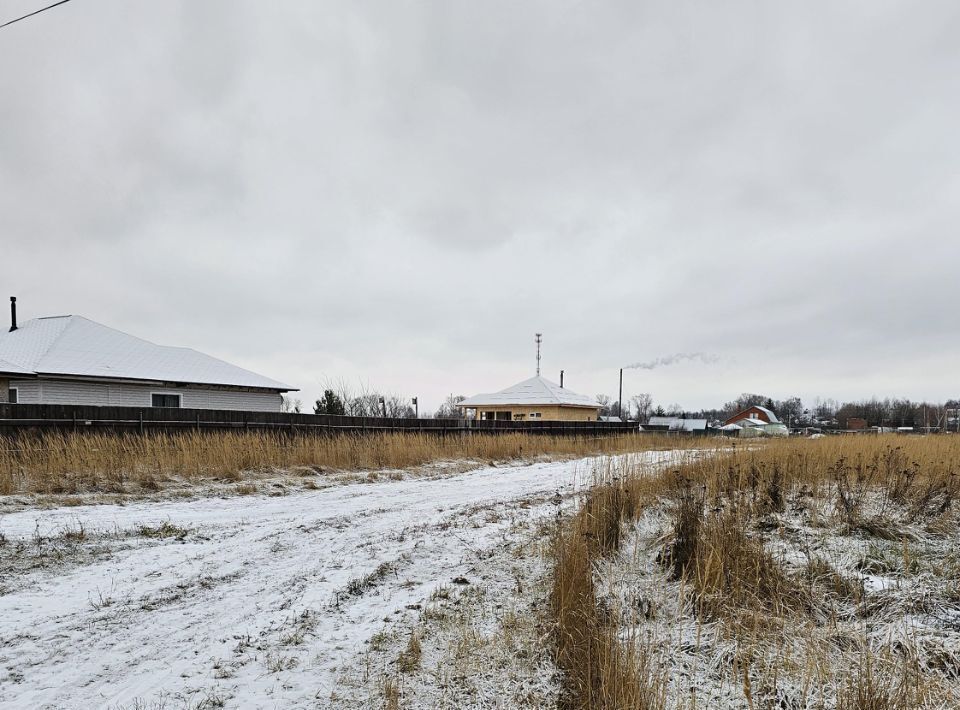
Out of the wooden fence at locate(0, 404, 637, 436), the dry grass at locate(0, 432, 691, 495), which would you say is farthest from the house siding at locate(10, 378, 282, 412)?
the dry grass at locate(0, 432, 691, 495)

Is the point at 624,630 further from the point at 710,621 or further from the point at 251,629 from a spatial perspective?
the point at 251,629

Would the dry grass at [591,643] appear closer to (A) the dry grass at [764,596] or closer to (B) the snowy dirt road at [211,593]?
(A) the dry grass at [764,596]

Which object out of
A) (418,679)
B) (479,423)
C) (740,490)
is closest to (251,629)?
(418,679)

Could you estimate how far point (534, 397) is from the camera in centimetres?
3297

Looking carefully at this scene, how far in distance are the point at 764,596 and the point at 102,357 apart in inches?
906

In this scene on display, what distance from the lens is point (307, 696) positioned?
2664 millimetres

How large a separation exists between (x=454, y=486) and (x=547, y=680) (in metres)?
7.20

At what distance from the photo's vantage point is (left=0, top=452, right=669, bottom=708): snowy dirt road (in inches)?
109

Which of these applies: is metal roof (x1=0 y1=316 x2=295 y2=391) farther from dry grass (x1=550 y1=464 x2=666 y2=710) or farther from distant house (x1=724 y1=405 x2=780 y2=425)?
distant house (x1=724 y1=405 x2=780 y2=425)

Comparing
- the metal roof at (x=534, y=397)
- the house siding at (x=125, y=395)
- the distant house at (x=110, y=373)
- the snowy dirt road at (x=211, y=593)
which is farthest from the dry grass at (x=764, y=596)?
the metal roof at (x=534, y=397)

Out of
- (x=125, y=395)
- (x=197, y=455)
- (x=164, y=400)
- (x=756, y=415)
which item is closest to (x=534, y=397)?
(x=164, y=400)

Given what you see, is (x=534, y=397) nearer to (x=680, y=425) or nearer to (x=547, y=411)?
(x=547, y=411)

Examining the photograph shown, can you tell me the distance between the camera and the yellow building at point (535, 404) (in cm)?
3250

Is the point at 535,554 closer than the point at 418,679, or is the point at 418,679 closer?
the point at 418,679
